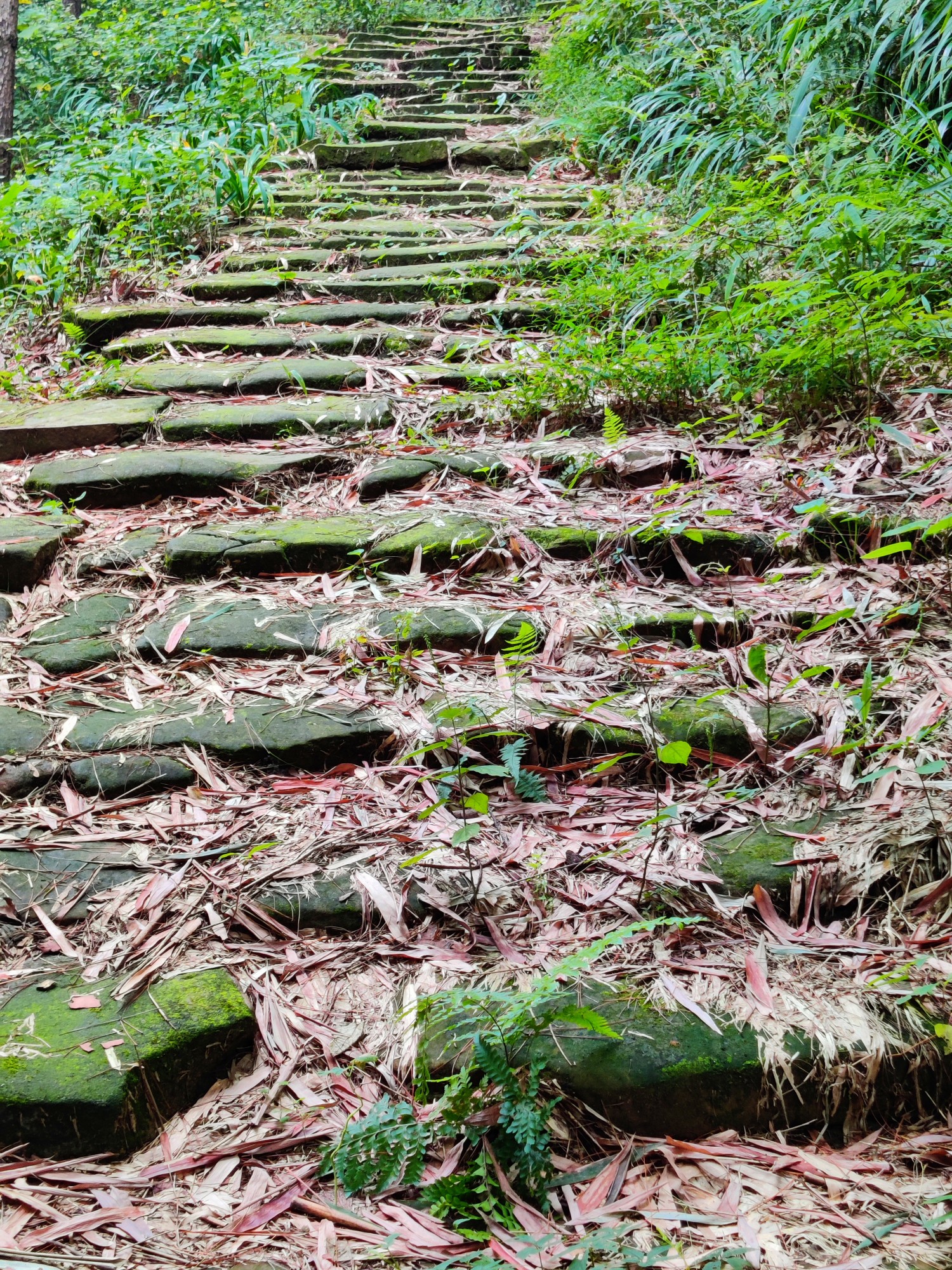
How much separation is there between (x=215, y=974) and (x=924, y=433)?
7.21ft

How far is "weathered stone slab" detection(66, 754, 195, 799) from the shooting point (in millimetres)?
1802

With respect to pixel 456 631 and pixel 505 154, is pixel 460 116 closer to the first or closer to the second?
pixel 505 154

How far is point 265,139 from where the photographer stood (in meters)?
5.57

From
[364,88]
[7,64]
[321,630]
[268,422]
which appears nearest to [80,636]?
[321,630]

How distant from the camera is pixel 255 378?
11.1ft

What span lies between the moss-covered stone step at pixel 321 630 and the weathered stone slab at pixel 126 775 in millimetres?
366

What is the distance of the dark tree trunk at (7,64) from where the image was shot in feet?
20.4

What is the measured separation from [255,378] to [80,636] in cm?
150

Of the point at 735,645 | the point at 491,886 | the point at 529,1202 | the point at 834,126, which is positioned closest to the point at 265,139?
the point at 834,126

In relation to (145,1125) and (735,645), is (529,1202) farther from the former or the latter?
(735,645)

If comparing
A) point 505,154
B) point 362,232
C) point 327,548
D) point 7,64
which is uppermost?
point 7,64

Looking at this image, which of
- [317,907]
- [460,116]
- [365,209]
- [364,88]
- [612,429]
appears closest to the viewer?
[317,907]

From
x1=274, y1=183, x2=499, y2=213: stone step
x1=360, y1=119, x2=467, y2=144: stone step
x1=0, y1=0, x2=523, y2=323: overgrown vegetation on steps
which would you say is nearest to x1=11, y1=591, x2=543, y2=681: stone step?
x1=0, y1=0, x2=523, y2=323: overgrown vegetation on steps

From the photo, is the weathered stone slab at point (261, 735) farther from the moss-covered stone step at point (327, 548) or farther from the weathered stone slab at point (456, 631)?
the moss-covered stone step at point (327, 548)
